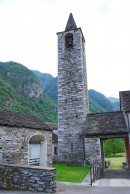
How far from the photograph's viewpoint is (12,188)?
9.41 metres

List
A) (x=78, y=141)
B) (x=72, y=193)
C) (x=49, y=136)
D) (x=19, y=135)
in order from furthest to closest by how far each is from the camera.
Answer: (x=78, y=141)
(x=49, y=136)
(x=19, y=135)
(x=72, y=193)

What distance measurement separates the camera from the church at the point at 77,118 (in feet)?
63.9

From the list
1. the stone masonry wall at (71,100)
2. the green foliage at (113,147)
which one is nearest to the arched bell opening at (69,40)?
the stone masonry wall at (71,100)

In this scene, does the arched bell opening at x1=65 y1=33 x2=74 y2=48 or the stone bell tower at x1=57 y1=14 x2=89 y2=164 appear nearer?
the stone bell tower at x1=57 y1=14 x2=89 y2=164

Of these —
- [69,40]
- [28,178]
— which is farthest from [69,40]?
[28,178]

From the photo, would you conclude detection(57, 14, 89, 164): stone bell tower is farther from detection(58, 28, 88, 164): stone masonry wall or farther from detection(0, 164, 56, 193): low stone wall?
detection(0, 164, 56, 193): low stone wall

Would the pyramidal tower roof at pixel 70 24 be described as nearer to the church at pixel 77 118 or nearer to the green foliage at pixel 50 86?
the church at pixel 77 118

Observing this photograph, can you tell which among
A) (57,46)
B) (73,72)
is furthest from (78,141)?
(57,46)

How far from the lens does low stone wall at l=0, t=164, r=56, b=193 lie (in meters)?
8.94

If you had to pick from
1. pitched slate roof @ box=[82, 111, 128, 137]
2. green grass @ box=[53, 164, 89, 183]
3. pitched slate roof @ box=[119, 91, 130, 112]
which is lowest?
green grass @ box=[53, 164, 89, 183]

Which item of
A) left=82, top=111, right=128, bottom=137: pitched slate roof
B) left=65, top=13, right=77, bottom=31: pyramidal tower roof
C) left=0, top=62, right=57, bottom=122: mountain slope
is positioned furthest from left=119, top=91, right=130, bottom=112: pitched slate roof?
left=0, top=62, right=57, bottom=122: mountain slope

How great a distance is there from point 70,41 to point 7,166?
62.0 ft

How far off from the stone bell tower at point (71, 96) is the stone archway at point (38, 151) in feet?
15.3

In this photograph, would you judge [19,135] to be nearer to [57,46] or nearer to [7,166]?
[7,166]
